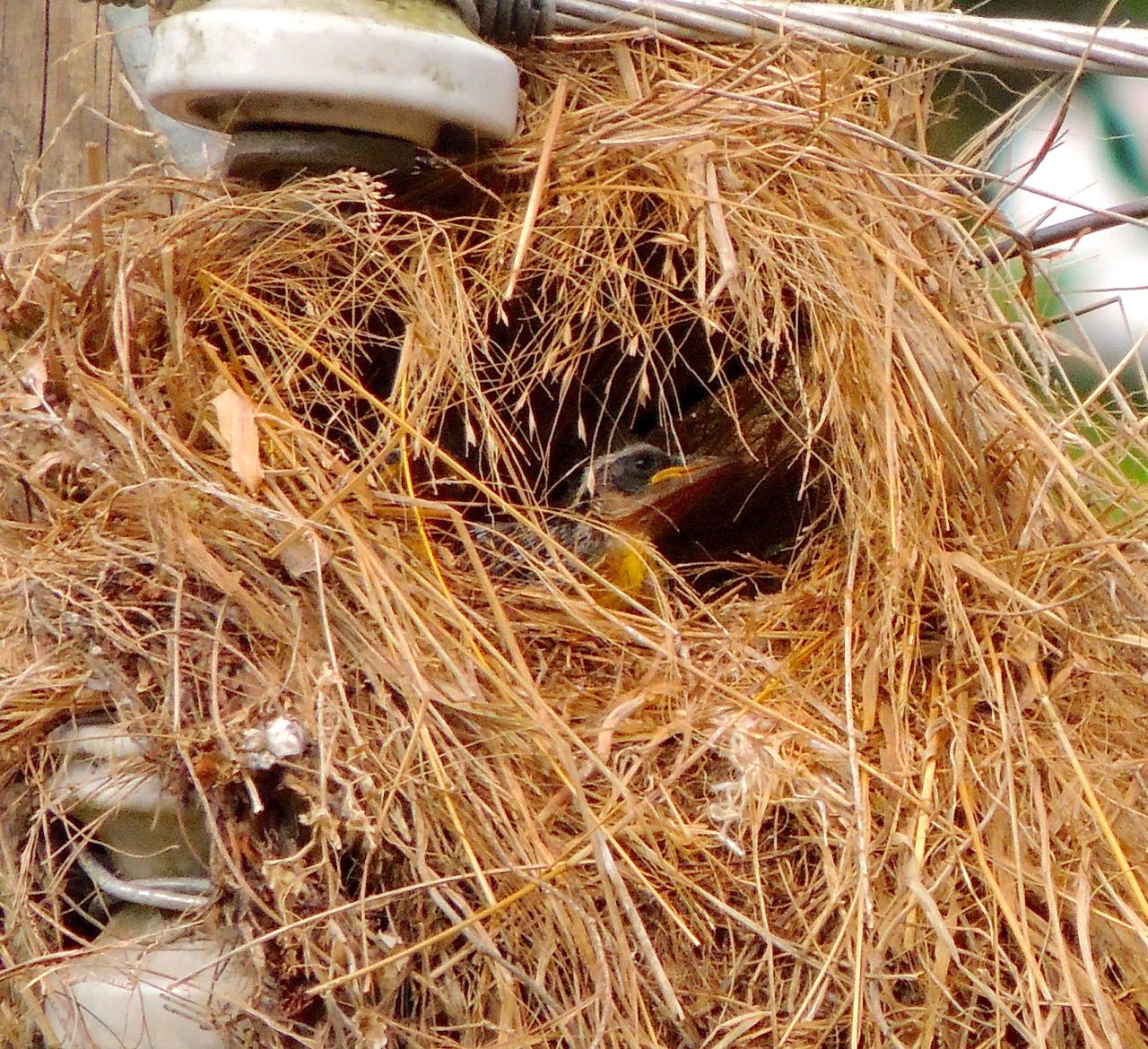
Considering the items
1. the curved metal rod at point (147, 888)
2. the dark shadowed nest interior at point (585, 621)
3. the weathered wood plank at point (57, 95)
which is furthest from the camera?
the weathered wood plank at point (57, 95)

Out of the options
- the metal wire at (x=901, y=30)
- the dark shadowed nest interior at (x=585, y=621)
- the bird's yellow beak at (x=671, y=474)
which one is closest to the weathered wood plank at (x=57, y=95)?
the dark shadowed nest interior at (x=585, y=621)

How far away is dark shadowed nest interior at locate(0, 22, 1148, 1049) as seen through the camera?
1.06m

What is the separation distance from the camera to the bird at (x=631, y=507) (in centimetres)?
159

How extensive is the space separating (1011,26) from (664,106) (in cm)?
35

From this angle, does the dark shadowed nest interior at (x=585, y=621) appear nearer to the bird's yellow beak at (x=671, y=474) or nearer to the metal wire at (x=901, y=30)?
the metal wire at (x=901, y=30)

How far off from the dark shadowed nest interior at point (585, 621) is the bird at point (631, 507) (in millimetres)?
56

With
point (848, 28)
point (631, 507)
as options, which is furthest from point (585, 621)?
point (848, 28)

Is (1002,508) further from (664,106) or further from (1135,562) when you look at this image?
(664,106)

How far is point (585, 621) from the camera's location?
1.29 metres

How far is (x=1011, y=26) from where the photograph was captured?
1.25 m

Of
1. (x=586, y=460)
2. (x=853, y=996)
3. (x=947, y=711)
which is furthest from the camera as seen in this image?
(x=586, y=460)

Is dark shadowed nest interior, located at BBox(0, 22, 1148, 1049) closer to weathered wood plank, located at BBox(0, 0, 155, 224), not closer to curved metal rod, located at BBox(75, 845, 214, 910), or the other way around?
curved metal rod, located at BBox(75, 845, 214, 910)

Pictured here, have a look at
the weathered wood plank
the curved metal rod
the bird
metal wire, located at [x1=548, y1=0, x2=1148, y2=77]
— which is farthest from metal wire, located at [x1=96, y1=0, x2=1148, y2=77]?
the curved metal rod

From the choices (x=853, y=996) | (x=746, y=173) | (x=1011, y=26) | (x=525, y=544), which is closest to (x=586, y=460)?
(x=525, y=544)
